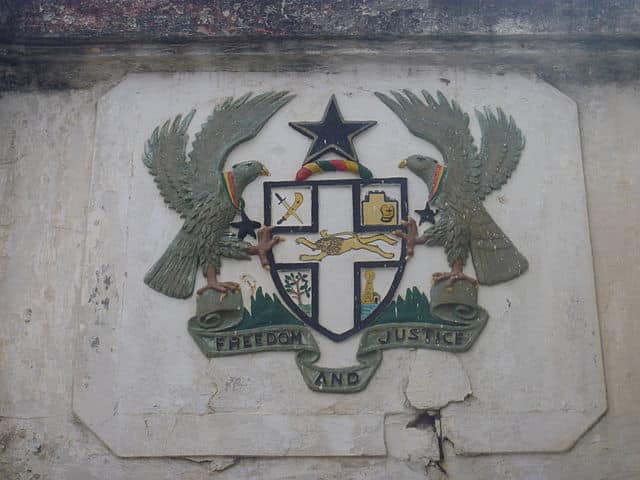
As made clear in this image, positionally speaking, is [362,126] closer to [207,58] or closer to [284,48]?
[284,48]

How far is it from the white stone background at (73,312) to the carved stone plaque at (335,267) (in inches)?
3.9

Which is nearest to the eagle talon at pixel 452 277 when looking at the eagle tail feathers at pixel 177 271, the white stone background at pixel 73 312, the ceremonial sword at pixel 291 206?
the white stone background at pixel 73 312

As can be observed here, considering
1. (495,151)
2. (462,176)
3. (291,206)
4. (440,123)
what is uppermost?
(440,123)

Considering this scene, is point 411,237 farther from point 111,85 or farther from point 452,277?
point 111,85

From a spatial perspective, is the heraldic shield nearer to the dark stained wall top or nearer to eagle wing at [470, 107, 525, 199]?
eagle wing at [470, 107, 525, 199]

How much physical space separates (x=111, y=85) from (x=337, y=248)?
1.99 m

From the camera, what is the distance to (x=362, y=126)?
20.5 feet

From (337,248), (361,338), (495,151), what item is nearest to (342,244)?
(337,248)

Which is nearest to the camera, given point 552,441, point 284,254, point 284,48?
point 552,441

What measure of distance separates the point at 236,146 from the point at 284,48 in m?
0.77

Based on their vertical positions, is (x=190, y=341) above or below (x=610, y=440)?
above

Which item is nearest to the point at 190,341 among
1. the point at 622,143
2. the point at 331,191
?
the point at 331,191

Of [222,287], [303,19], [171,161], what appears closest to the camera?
[222,287]

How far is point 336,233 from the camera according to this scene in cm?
601
